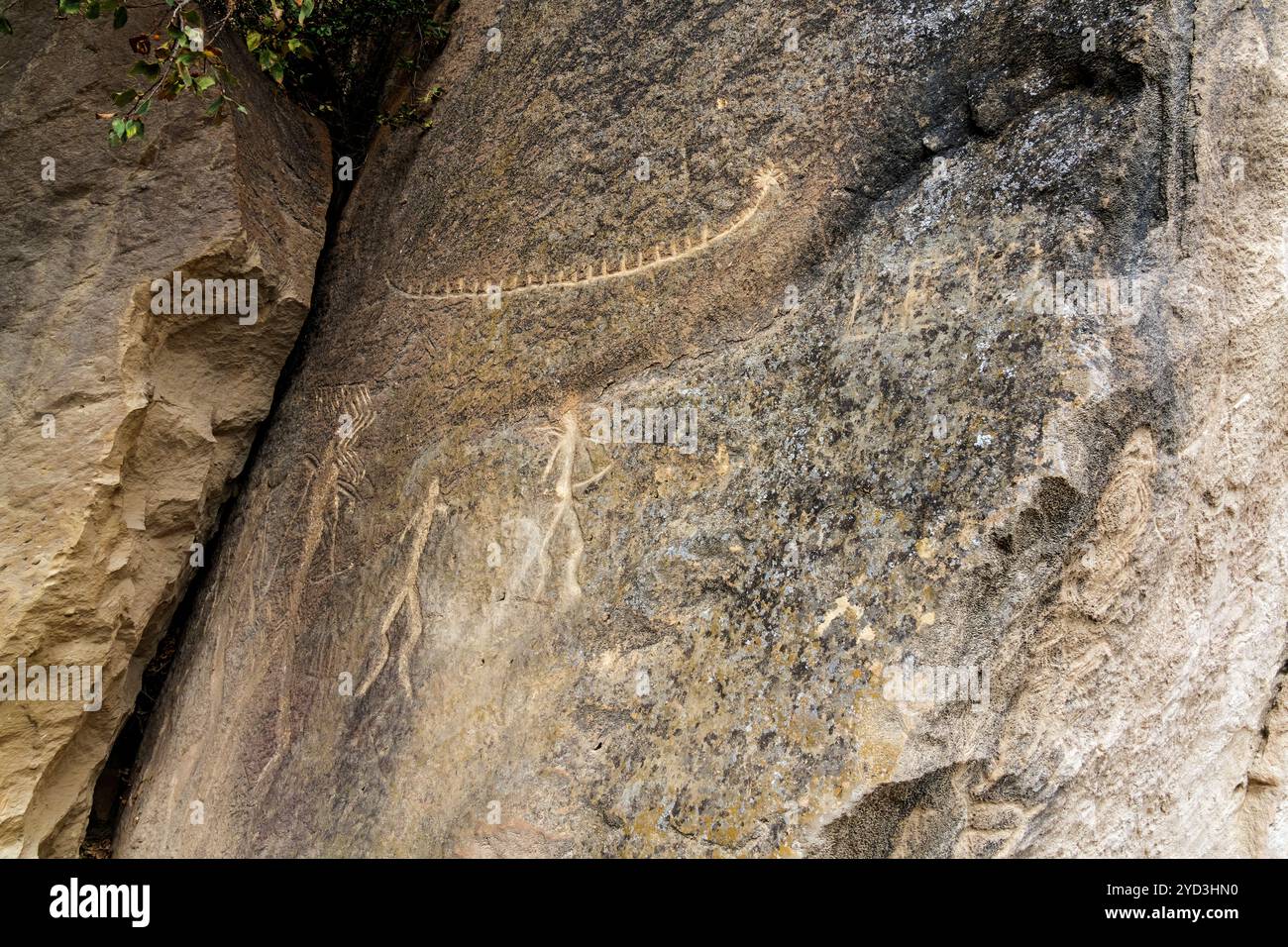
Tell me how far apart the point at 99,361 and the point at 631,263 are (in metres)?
1.89

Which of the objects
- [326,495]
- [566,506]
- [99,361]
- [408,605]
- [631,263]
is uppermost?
[631,263]

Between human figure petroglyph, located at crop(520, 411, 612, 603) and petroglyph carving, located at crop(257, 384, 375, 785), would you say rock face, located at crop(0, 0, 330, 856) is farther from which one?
human figure petroglyph, located at crop(520, 411, 612, 603)

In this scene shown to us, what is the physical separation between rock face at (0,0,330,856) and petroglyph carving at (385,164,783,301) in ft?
2.80

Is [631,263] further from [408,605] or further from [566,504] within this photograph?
[408,605]

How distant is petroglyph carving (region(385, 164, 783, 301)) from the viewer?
3789 mm

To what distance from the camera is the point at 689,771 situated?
10.2 feet

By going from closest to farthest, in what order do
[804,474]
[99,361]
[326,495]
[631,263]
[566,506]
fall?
[804,474]
[566,506]
[631,263]
[99,361]
[326,495]

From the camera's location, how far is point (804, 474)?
3.27 metres

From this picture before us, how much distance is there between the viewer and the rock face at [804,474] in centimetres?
292

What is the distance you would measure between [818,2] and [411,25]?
75.2 inches

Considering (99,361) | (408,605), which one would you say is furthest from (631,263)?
(99,361)

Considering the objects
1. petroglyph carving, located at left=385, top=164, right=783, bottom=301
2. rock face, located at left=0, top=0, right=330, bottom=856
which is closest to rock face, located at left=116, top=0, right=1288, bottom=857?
petroglyph carving, located at left=385, top=164, right=783, bottom=301

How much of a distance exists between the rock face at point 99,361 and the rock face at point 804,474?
0.38 metres

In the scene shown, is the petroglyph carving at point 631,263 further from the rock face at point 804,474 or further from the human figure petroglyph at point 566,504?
the human figure petroglyph at point 566,504
